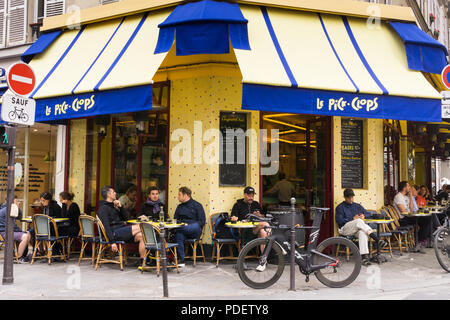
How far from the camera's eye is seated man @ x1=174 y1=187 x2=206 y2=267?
27.7 ft

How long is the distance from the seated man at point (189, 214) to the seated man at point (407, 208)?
15.8 feet

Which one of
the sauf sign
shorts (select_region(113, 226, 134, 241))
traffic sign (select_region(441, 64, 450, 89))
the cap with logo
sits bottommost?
shorts (select_region(113, 226, 134, 241))

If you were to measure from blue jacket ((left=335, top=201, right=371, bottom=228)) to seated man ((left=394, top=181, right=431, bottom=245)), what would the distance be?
159 cm

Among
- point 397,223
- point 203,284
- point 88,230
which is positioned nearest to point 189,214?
point 203,284

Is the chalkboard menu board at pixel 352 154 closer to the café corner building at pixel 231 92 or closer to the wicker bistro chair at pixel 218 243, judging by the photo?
the café corner building at pixel 231 92

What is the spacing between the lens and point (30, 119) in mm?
7199

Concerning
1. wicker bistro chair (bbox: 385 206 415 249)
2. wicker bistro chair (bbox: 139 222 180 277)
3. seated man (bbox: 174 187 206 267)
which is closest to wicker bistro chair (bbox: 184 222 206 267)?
seated man (bbox: 174 187 206 267)

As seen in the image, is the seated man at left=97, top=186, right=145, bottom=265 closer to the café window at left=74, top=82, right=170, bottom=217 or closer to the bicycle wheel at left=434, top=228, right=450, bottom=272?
the café window at left=74, top=82, right=170, bottom=217

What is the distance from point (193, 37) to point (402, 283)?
521 centimetres

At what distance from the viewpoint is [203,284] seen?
7141mm

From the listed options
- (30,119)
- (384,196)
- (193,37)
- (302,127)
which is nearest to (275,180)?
(302,127)

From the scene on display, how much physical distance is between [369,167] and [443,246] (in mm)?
2359

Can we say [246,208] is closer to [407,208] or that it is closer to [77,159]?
[407,208]
